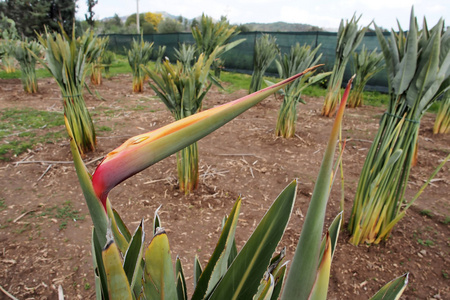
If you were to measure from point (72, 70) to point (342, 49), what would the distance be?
13.8ft

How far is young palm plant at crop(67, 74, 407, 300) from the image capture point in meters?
0.38

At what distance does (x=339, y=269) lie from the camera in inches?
70.9

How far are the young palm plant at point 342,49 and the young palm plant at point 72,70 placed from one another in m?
3.90

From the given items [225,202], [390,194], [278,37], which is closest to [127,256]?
[390,194]

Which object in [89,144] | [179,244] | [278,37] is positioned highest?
[278,37]

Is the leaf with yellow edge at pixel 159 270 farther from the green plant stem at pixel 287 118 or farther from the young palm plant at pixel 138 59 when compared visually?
the young palm plant at pixel 138 59

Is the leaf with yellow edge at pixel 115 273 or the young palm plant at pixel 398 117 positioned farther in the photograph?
the young palm plant at pixel 398 117

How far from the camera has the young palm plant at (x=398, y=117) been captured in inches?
59.5

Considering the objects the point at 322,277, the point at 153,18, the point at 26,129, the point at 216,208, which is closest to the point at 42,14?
the point at 26,129

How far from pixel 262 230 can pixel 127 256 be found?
29 centimetres

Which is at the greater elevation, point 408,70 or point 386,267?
point 408,70

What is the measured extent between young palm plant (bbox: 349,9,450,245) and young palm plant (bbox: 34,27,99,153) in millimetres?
2751

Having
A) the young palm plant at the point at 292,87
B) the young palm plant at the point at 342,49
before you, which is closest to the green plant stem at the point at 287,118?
the young palm plant at the point at 292,87

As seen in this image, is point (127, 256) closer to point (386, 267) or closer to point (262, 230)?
point (262, 230)
